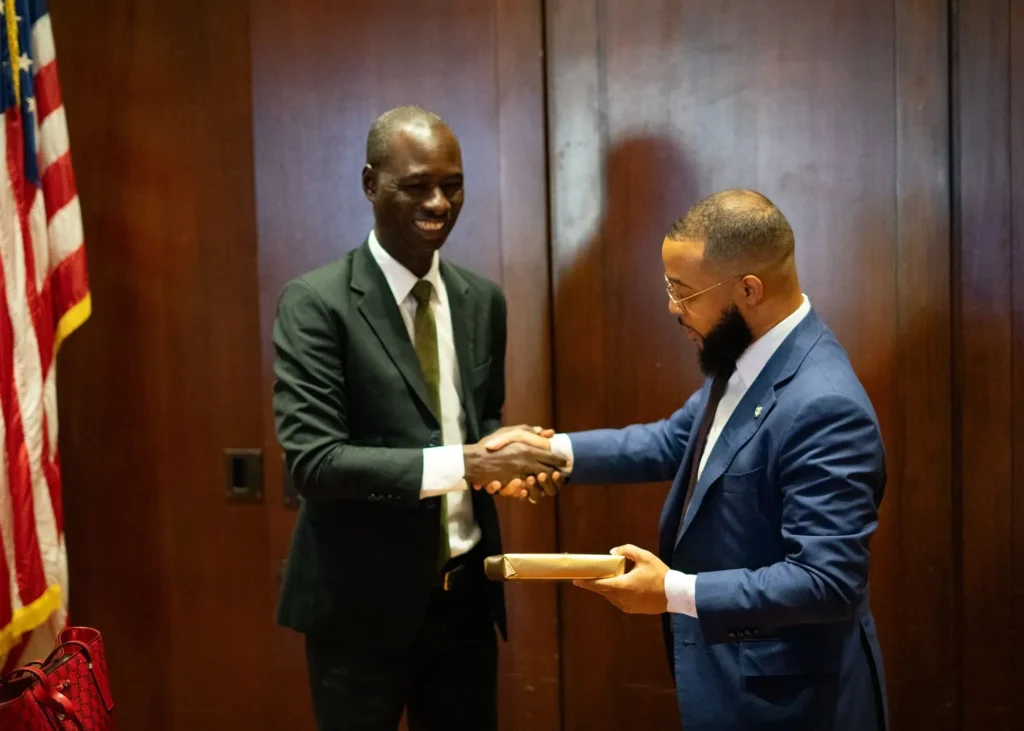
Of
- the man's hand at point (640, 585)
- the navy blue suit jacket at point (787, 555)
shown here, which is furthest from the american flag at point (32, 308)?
the navy blue suit jacket at point (787, 555)

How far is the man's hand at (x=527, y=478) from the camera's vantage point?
7.24 feet

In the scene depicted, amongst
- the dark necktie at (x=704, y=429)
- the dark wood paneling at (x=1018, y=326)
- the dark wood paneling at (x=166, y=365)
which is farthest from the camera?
the dark wood paneling at (x=166, y=365)

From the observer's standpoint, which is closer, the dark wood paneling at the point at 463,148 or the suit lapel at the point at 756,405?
the suit lapel at the point at 756,405

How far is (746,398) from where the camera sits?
6.24ft

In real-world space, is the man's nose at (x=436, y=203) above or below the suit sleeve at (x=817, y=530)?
above

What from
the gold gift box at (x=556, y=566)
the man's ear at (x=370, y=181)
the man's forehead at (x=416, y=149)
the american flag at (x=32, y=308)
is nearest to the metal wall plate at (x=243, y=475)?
the american flag at (x=32, y=308)

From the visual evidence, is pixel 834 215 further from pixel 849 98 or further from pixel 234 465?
pixel 234 465

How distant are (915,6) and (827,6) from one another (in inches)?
8.6

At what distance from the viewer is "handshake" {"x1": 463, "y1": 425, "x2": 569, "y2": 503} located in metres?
2.16

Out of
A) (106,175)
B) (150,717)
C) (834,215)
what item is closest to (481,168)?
(834,215)

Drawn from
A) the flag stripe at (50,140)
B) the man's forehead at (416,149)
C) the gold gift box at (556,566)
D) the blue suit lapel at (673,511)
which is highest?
the flag stripe at (50,140)

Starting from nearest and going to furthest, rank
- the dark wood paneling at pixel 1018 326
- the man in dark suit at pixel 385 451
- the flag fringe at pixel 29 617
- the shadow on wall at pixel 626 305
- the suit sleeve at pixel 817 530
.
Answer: the suit sleeve at pixel 817 530 → the man in dark suit at pixel 385 451 → the flag fringe at pixel 29 617 → the dark wood paneling at pixel 1018 326 → the shadow on wall at pixel 626 305

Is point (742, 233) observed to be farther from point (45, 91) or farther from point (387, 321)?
point (45, 91)

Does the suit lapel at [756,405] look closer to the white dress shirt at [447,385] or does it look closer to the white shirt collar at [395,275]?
the white dress shirt at [447,385]
